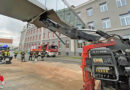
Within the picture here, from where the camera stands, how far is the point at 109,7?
1403 cm

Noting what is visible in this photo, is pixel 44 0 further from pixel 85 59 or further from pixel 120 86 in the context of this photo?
pixel 120 86

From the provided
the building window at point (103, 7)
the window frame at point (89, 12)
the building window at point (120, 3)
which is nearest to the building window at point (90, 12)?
the window frame at point (89, 12)

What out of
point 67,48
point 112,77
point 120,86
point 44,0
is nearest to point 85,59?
point 112,77

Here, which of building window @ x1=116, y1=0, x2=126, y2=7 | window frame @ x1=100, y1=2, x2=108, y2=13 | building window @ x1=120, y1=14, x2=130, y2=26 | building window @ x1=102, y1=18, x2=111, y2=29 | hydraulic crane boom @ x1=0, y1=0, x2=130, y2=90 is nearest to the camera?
hydraulic crane boom @ x1=0, y1=0, x2=130, y2=90

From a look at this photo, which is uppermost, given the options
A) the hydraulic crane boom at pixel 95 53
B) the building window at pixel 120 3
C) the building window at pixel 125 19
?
the building window at pixel 120 3

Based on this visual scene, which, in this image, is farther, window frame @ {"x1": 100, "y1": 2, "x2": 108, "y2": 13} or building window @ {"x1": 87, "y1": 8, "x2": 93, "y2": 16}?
building window @ {"x1": 87, "y1": 8, "x2": 93, "y2": 16}

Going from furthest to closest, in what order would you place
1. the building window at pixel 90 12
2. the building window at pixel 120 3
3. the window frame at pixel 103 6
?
1. the building window at pixel 90 12
2. the window frame at pixel 103 6
3. the building window at pixel 120 3

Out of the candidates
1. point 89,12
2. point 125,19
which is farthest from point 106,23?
point 89,12

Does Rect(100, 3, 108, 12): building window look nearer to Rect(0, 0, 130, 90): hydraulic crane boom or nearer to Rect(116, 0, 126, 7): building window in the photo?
Rect(116, 0, 126, 7): building window

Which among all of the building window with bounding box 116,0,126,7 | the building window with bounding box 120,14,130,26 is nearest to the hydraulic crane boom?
the building window with bounding box 120,14,130,26

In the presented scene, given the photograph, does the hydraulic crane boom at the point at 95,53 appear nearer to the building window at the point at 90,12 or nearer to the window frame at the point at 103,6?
the window frame at the point at 103,6

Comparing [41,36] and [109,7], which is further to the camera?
[41,36]

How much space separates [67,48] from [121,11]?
13.6 meters

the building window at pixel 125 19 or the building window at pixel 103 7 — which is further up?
the building window at pixel 103 7
